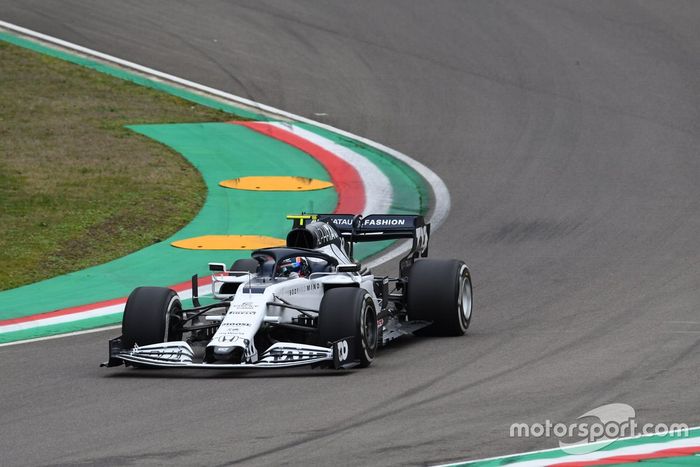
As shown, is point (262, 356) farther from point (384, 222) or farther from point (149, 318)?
point (384, 222)

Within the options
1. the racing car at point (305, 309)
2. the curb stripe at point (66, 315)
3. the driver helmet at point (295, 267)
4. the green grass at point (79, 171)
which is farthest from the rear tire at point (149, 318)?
the green grass at point (79, 171)

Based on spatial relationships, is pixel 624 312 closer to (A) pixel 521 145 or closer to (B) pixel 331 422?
(B) pixel 331 422

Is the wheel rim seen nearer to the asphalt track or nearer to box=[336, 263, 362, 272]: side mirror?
the asphalt track

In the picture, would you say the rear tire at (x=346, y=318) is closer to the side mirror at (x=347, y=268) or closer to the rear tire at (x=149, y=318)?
the side mirror at (x=347, y=268)

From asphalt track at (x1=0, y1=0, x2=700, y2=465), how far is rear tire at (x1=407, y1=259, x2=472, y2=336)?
12.3 inches

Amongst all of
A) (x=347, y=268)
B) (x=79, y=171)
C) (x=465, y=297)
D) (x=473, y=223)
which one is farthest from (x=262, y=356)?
(x=79, y=171)

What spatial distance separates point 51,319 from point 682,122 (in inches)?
572

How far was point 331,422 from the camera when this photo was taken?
936cm

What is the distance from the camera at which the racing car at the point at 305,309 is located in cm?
1128

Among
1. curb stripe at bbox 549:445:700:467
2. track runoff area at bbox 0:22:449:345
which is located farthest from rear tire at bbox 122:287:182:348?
curb stripe at bbox 549:445:700:467

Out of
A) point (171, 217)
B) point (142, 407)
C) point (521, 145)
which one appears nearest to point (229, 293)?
point (142, 407)

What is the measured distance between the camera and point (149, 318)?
1180 cm

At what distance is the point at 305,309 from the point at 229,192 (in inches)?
356

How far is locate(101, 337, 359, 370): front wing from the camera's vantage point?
11.1 metres
